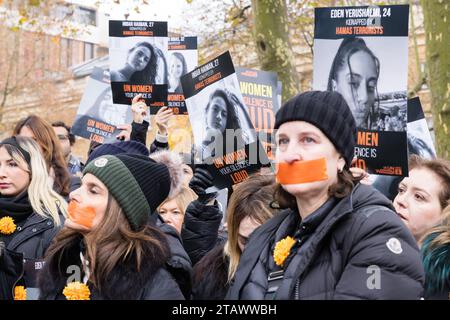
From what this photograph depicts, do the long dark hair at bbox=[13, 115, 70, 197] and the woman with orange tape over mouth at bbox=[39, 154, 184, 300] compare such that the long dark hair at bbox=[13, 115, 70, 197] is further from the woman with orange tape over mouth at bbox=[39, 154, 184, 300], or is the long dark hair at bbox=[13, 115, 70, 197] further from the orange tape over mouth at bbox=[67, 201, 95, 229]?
the orange tape over mouth at bbox=[67, 201, 95, 229]

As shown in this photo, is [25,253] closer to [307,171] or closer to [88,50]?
[307,171]

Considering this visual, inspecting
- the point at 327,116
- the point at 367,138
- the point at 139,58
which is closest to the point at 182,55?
the point at 139,58

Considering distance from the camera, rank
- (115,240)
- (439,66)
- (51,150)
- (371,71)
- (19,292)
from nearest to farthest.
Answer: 1. (115,240)
2. (19,292)
3. (371,71)
4. (51,150)
5. (439,66)

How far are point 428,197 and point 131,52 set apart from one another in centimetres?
301

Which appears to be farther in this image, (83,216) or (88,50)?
(88,50)

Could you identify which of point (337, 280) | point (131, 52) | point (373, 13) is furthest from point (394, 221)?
point (131, 52)

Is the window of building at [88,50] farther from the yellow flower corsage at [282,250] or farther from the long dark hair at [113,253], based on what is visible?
the yellow flower corsage at [282,250]

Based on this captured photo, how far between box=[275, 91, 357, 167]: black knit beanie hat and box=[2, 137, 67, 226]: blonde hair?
2447 mm

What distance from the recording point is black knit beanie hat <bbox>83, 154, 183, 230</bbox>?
373 centimetres

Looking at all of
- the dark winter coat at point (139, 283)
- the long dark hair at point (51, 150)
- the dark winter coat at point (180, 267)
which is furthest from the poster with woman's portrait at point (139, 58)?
the dark winter coat at point (139, 283)

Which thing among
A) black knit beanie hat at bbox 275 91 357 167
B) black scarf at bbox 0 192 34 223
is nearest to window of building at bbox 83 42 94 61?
black scarf at bbox 0 192 34 223

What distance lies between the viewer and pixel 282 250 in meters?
3.16

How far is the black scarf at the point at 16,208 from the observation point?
16.9ft

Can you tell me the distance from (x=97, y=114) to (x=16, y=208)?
10.2 feet
